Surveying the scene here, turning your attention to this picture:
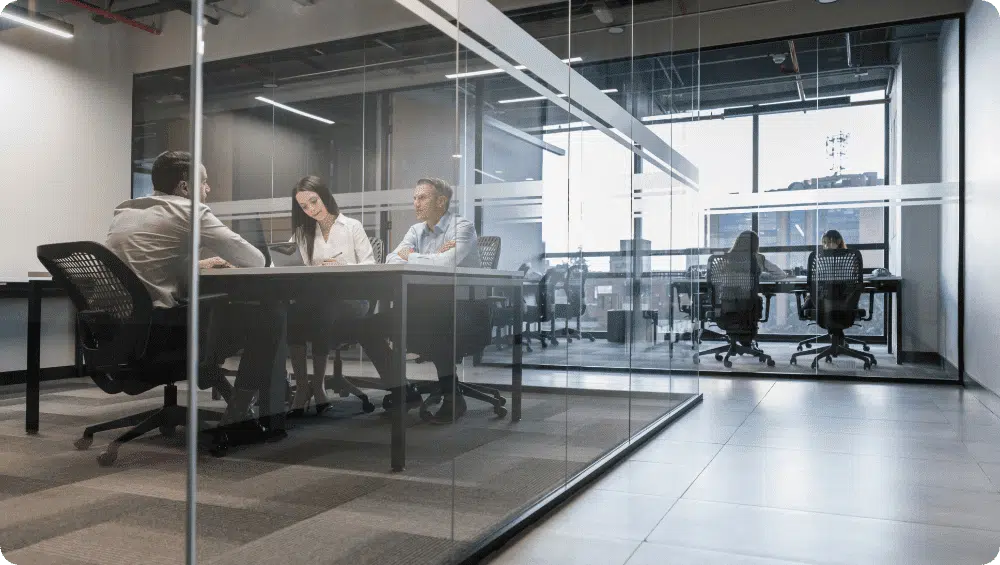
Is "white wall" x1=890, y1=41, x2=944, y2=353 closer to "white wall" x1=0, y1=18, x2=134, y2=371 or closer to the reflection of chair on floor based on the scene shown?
the reflection of chair on floor

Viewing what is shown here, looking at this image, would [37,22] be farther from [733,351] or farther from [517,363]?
[733,351]

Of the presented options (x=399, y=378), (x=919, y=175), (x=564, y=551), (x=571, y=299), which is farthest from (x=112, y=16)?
(x=919, y=175)

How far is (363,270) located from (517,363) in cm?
101

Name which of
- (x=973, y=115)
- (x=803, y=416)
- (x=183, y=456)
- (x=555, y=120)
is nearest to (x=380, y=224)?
(x=183, y=456)

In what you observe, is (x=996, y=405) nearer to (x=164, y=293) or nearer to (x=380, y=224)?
(x=380, y=224)

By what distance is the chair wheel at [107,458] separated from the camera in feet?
3.79

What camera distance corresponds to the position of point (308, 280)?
144 cm

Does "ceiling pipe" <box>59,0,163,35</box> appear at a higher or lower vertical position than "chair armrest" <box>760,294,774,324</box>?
higher

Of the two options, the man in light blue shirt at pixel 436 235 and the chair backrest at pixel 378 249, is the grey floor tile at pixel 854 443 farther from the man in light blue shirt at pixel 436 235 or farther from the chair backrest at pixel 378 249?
the chair backrest at pixel 378 249

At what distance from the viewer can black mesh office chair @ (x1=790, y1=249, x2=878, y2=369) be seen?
6.77m

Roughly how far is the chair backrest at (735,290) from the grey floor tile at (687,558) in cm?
537

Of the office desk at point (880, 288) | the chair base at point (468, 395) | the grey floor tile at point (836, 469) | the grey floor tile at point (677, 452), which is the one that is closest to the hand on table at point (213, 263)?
the chair base at point (468, 395)

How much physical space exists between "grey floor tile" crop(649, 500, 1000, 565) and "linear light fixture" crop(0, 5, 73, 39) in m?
1.97

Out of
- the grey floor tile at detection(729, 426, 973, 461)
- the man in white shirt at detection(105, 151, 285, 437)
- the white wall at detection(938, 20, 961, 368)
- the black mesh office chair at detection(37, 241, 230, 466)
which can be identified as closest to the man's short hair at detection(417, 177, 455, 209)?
the man in white shirt at detection(105, 151, 285, 437)
